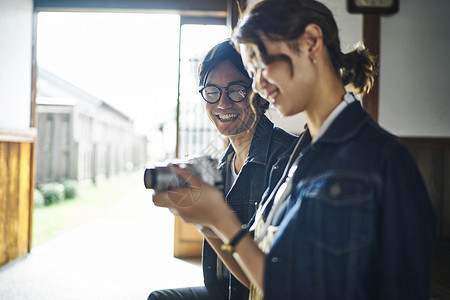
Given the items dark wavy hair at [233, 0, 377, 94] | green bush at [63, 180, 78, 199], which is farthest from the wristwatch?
green bush at [63, 180, 78, 199]

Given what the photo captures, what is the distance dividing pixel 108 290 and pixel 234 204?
1725mm

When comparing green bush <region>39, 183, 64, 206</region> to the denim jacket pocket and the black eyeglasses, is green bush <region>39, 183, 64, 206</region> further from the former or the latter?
the denim jacket pocket

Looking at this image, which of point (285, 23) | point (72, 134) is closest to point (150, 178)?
point (285, 23)

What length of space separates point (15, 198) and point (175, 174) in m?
2.79

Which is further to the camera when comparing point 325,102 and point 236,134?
point 236,134

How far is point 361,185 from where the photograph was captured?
1.91ft

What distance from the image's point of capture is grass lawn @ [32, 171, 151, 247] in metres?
4.26

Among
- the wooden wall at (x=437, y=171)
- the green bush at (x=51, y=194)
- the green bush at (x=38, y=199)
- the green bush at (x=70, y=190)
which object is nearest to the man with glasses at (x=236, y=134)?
the wooden wall at (x=437, y=171)

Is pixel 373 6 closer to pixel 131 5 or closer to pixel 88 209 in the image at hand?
pixel 131 5

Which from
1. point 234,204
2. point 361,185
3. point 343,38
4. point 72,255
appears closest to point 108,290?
point 72,255

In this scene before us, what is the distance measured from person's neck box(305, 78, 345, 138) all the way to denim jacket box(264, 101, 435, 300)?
0.10m

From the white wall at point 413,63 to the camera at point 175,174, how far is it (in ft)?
7.49

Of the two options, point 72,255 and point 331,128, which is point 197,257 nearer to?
point 72,255

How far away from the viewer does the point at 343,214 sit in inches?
22.6
